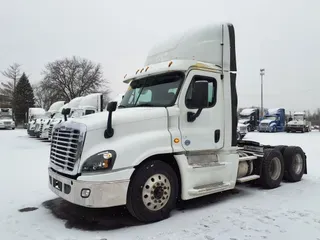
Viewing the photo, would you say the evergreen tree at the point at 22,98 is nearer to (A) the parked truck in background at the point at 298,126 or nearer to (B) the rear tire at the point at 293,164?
(A) the parked truck in background at the point at 298,126

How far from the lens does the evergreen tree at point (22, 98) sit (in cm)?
5788

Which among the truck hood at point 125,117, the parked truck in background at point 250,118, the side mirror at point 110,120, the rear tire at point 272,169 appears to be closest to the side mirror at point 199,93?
the truck hood at point 125,117

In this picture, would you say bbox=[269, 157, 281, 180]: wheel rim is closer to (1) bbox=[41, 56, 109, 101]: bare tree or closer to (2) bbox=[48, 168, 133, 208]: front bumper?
(2) bbox=[48, 168, 133, 208]: front bumper

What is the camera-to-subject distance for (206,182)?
5.36 m

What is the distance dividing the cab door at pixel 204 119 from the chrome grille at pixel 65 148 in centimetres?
183

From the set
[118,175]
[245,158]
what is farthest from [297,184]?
[118,175]

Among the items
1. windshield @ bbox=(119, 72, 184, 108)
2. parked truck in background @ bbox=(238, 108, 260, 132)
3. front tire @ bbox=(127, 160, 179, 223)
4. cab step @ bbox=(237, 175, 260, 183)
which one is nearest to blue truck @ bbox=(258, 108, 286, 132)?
parked truck in background @ bbox=(238, 108, 260, 132)

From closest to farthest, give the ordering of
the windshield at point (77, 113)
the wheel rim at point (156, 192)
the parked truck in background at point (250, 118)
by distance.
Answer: the wheel rim at point (156, 192)
the windshield at point (77, 113)
the parked truck in background at point (250, 118)

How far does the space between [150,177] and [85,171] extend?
3.39 ft

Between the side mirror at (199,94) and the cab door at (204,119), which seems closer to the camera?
the side mirror at (199,94)

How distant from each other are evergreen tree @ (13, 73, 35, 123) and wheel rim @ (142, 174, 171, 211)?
5920 centimetres

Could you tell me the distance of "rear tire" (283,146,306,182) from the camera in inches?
295

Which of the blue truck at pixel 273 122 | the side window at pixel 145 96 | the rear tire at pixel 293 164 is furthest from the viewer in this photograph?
the blue truck at pixel 273 122

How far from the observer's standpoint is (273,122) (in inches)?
1385
